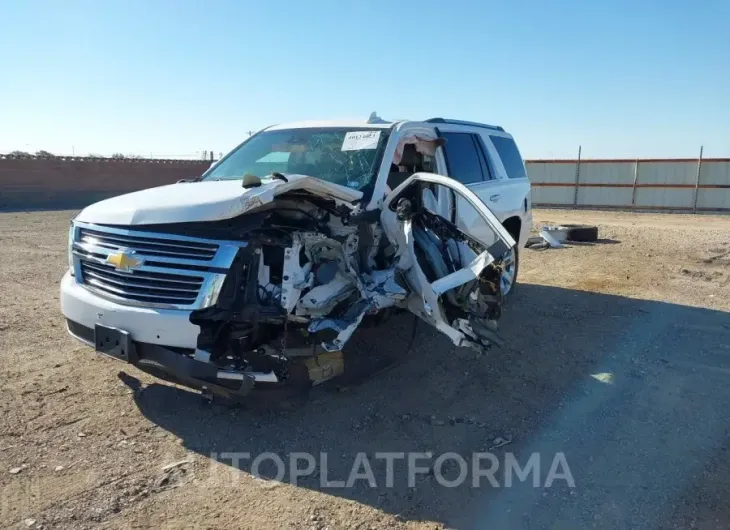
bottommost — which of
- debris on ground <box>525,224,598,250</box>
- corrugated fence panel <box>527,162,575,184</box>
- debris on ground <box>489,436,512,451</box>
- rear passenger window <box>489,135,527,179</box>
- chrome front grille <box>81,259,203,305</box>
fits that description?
debris on ground <box>489,436,512,451</box>

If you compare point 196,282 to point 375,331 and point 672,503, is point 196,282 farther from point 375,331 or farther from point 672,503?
point 672,503

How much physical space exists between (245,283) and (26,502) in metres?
1.72

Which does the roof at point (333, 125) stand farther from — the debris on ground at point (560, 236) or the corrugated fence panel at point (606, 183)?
the corrugated fence panel at point (606, 183)

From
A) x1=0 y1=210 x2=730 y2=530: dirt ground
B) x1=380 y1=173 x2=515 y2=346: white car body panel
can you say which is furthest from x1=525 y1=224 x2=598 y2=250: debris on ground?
x1=380 y1=173 x2=515 y2=346: white car body panel

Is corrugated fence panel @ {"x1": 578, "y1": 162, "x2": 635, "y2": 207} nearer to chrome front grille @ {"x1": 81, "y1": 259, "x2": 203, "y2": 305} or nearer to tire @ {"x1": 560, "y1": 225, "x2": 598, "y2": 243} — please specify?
tire @ {"x1": 560, "y1": 225, "x2": 598, "y2": 243}

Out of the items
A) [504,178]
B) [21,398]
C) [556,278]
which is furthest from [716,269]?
[21,398]

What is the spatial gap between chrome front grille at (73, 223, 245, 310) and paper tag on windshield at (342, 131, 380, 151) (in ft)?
6.63

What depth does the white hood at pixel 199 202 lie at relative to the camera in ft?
12.5

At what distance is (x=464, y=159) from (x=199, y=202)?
375 centimetres

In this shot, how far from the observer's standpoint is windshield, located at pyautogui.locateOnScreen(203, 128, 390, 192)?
520 cm

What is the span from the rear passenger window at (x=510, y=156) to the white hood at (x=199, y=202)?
4030 mm

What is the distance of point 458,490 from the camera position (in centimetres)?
342

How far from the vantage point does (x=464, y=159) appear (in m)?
6.82

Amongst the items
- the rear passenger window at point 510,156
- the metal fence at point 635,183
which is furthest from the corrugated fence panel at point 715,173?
the rear passenger window at point 510,156
